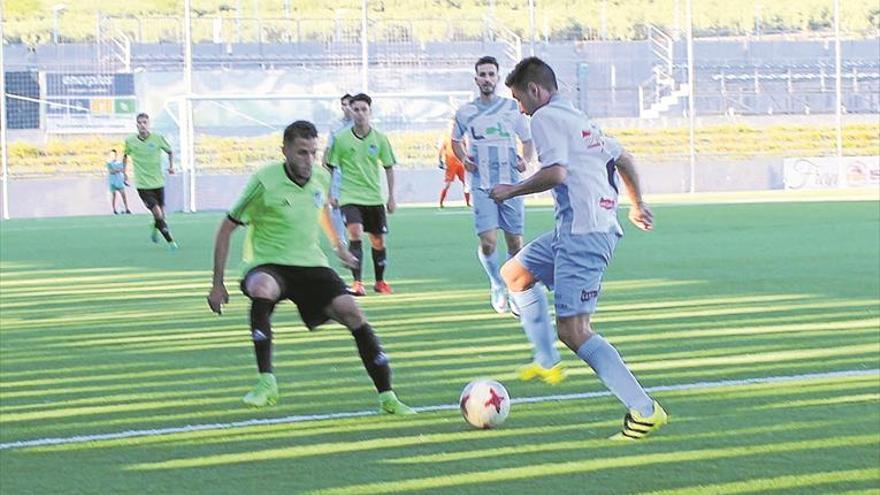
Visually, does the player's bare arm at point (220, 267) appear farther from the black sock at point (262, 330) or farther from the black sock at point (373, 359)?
the black sock at point (373, 359)

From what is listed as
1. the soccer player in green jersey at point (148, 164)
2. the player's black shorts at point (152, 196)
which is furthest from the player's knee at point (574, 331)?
the player's black shorts at point (152, 196)

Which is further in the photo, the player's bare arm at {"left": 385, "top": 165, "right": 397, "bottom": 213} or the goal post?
the goal post

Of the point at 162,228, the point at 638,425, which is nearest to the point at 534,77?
the point at 638,425

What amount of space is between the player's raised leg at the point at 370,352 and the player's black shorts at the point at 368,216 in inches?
314

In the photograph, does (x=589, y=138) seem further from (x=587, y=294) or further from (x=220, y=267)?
(x=220, y=267)

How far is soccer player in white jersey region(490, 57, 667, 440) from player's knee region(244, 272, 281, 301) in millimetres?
1629

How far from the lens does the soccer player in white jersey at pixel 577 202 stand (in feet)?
25.3

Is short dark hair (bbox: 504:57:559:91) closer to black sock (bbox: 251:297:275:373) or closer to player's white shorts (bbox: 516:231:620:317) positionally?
player's white shorts (bbox: 516:231:620:317)

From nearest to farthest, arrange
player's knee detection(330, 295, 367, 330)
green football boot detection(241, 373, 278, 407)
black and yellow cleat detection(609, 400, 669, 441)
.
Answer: black and yellow cleat detection(609, 400, 669, 441)
player's knee detection(330, 295, 367, 330)
green football boot detection(241, 373, 278, 407)

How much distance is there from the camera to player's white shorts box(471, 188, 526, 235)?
14148mm

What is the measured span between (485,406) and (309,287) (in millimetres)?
1479

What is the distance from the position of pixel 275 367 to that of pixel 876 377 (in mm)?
3698

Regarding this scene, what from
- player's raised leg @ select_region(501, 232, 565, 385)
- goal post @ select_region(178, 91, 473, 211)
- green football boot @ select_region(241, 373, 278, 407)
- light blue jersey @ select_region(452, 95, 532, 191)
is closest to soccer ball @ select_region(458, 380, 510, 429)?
player's raised leg @ select_region(501, 232, 565, 385)

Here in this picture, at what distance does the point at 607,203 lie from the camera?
7.96m
